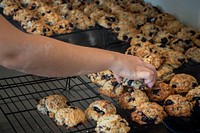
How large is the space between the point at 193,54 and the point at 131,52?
31 centimetres

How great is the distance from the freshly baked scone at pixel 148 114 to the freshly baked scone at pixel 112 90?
0.57 feet

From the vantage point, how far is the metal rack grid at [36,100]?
1.48 metres

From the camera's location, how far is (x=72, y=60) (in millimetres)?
899

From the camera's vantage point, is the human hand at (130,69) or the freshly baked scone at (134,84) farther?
the freshly baked scone at (134,84)

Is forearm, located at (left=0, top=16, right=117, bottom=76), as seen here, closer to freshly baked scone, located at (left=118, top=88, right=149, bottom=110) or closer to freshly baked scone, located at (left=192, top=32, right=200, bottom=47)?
freshly baked scone, located at (left=118, top=88, right=149, bottom=110)

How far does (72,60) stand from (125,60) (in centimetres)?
20

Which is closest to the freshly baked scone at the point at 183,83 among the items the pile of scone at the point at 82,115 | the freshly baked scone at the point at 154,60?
the freshly baked scone at the point at 154,60

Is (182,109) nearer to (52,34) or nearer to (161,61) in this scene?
(161,61)

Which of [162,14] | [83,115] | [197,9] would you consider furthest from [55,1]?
[83,115]

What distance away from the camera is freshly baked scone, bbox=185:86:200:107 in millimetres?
1430

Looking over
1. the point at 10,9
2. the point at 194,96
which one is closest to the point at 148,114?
the point at 194,96

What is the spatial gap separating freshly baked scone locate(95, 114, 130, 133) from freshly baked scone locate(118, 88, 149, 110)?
163mm

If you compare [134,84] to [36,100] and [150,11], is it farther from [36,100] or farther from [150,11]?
[150,11]

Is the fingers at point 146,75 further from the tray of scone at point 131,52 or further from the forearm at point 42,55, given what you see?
the tray of scone at point 131,52
